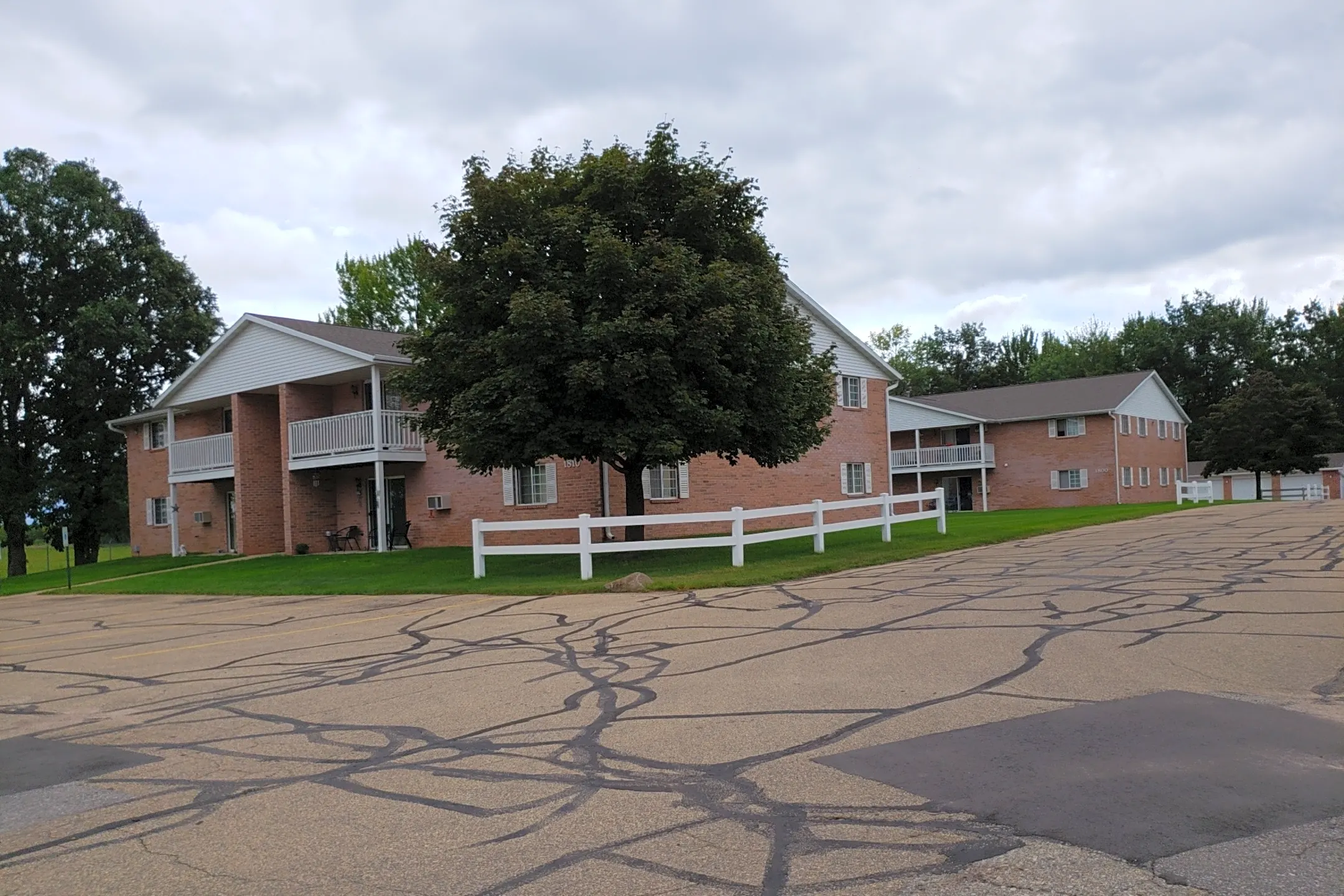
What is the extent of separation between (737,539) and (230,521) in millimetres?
24387

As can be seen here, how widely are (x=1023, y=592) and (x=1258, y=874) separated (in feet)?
28.7

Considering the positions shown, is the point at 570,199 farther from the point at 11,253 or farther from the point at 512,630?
the point at 11,253

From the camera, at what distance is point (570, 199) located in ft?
69.6

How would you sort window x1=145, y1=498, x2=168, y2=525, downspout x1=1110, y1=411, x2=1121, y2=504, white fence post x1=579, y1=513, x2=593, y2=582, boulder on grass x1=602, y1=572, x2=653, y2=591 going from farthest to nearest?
downspout x1=1110, y1=411, x2=1121, y2=504, window x1=145, y1=498, x2=168, y2=525, white fence post x1=579, y1=513, x2=593, y2=582, boulder on grass x1=602, y1=572, x2=653, y2=591

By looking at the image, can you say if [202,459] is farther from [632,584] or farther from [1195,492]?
[1195,492]

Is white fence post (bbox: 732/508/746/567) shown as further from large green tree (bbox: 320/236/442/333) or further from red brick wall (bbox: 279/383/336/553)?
large green tree (bbox: 320/236/442/333)

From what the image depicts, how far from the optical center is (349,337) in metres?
32.7

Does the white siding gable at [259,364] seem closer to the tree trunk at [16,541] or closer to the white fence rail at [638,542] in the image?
the tree trunk at [16,541]

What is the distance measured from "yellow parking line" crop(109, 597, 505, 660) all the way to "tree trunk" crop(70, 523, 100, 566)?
34.6 meters

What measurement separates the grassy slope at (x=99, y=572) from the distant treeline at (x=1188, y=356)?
59.2m

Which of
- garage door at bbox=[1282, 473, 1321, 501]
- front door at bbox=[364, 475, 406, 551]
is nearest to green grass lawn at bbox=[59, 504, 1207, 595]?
front door at bbox=[364, 475, 406, 551]

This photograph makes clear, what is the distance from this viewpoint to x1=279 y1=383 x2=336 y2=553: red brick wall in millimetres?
31969

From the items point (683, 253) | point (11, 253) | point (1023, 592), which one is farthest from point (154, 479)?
point (1023, 592)

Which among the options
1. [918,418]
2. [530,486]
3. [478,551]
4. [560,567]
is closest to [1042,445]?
[918,418]
